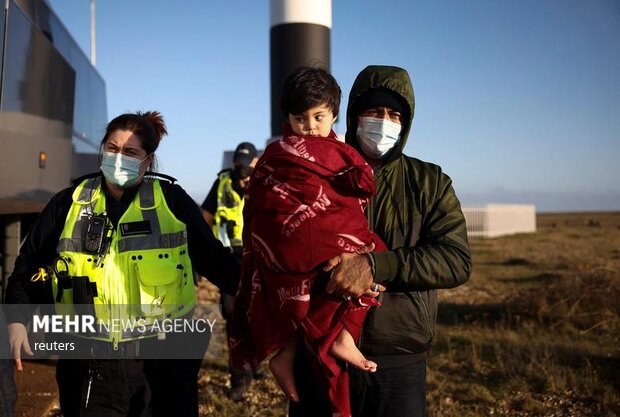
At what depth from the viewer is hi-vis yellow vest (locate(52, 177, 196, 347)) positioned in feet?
7.89

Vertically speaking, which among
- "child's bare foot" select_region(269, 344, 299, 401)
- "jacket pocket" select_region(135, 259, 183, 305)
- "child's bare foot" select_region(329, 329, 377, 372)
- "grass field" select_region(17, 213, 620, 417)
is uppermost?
"jacket pocket" select_region(135, 259, 183, 305)

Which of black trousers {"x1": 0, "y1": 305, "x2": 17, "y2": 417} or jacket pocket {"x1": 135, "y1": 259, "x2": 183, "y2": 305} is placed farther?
black trousers {"x1": 0, "y1": 305, "x2": 17, "y2": 417}

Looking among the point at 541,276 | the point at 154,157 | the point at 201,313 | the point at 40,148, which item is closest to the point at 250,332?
the point at 154,157

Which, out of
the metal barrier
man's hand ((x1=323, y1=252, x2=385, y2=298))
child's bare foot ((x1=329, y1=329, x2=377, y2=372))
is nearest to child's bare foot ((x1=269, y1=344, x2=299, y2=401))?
child's bare foot ((x1=329, y1=329, x2=377, y2=372))

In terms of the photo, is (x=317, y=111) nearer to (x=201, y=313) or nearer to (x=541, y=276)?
(x=201, y=313)

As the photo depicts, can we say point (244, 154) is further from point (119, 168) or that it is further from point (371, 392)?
point (371, 392)

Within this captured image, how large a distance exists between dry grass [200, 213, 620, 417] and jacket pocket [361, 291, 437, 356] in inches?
116

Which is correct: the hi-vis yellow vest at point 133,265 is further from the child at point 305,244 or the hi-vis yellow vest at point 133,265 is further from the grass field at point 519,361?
the grass field at point 519,361

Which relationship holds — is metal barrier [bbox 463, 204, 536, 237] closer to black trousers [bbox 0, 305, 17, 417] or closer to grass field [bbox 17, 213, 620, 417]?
grass field [bbox 17, 213, 620, 417]

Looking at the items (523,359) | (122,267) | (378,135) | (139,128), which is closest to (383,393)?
(378,135)

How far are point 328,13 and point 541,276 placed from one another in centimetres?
798

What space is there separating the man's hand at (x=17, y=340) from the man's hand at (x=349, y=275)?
1.31 meters

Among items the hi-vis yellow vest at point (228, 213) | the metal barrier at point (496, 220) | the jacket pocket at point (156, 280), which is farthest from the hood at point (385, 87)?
the metal barrier at point (496, 220)

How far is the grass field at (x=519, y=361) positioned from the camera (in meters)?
4.96
